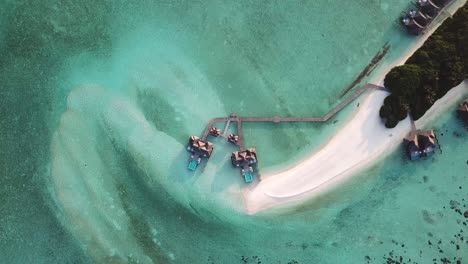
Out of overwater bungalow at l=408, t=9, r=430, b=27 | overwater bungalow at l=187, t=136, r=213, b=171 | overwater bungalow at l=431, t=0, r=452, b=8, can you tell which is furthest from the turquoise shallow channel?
overwater bungalow at l=431, t=0, r=452, b=8

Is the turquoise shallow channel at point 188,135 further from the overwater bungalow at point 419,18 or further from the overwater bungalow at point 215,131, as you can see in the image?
the overwater bungalow at point 419,18

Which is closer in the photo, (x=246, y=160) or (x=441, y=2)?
(x=246, y=160)

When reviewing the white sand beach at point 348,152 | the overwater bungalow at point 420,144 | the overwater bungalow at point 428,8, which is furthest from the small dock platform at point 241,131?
the overwater bungalow at point 428,8

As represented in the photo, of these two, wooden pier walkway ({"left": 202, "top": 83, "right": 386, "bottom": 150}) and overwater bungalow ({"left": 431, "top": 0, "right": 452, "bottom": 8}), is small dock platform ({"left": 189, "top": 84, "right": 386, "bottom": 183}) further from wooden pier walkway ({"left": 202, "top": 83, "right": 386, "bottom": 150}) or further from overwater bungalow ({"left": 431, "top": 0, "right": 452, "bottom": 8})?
overwater bungalow ({"left": 431, "top": 0, "right": 452, "bottom": 8})

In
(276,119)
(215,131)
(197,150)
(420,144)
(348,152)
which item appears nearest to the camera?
(197,150)

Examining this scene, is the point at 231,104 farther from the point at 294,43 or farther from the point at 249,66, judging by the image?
the point at 294,43

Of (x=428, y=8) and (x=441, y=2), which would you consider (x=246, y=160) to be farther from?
(x=441, y=2)

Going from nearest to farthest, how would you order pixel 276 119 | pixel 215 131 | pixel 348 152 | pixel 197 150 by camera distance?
pixel 197 150, pixel 215 131, pixel 276 119, pixel 348 152

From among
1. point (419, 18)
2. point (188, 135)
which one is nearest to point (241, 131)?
point (188, 135)
